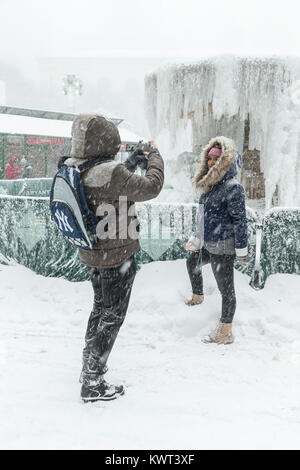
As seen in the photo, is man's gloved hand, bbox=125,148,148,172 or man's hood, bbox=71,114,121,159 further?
man's gloved hand, bbox=125,148,148,172

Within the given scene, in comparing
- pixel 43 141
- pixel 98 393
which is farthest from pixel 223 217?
pixel 43 141

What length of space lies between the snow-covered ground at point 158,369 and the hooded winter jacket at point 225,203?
1.02 m

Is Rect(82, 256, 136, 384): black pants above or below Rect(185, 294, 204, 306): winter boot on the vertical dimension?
above

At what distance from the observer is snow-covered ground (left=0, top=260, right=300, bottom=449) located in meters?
2.59

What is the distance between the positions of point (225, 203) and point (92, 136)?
1.60 m

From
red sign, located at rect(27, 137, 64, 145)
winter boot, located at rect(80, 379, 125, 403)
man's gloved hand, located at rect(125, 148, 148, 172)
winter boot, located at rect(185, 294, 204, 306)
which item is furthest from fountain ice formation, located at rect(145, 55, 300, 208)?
red sign, located at rect(27, 137, 64, 145)

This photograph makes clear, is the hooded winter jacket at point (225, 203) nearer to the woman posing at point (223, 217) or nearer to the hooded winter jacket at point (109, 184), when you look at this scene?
the woman posing at point (223, 217)

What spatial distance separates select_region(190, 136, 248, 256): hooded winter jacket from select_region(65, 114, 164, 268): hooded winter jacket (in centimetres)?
108

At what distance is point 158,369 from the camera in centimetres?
355

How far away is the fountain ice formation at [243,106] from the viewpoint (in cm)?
653

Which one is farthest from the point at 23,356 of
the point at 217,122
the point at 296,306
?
the point at 217,122

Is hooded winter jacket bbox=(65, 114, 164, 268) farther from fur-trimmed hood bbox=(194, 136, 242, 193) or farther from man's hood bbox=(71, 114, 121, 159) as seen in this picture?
fur-trimmed hood bbox=(194, 136, 242, 193)

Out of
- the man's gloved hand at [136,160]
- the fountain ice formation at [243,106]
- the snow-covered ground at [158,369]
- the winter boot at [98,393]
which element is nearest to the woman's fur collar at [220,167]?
the man's gloved hand at [136,160]
